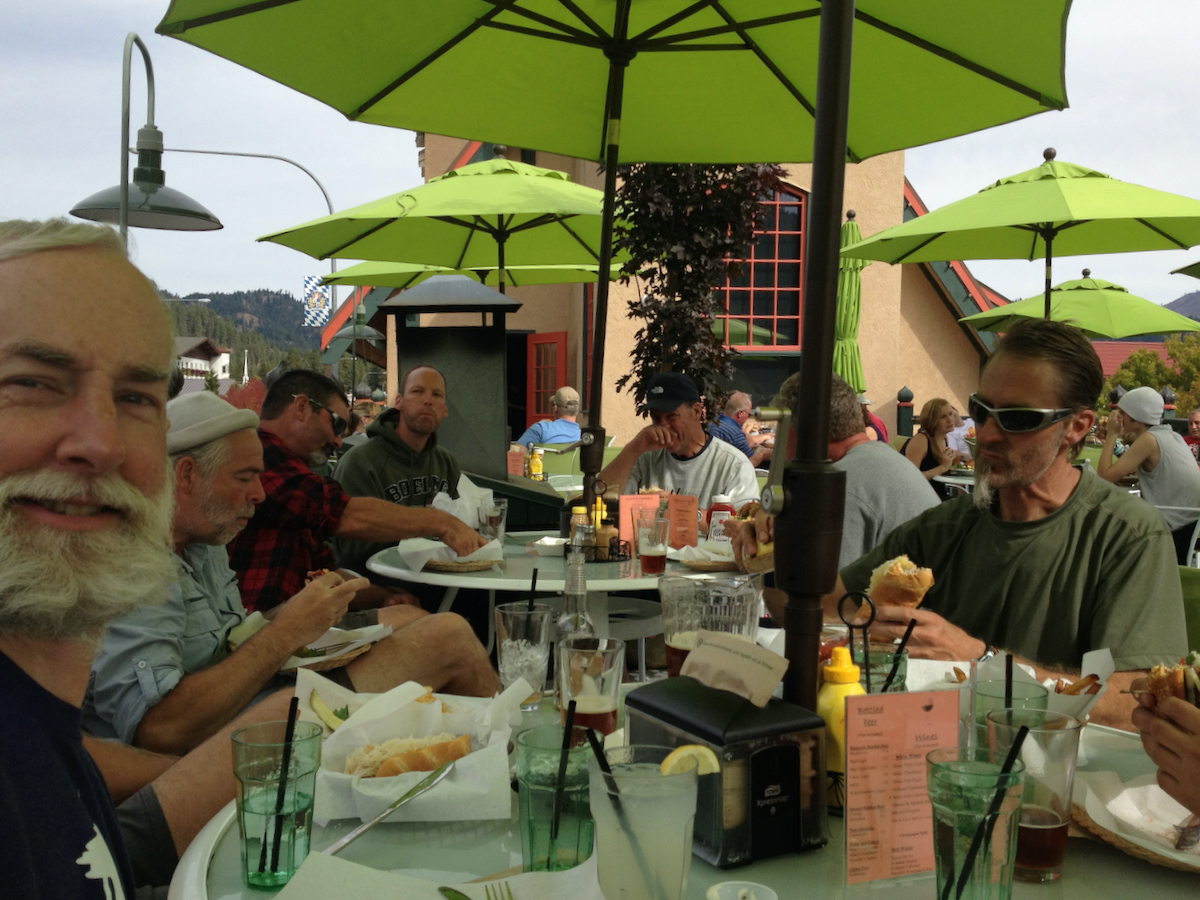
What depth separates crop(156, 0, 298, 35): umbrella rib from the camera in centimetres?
348

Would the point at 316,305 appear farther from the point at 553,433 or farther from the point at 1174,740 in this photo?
the point at 1174,740

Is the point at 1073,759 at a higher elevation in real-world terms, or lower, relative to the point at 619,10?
lower

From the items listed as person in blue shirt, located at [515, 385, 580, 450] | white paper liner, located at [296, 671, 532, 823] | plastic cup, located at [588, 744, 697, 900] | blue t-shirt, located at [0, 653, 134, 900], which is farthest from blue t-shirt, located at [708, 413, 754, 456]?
blue t-shirt, located at [0, 653, 134, 900]

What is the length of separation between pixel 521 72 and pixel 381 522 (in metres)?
2.20

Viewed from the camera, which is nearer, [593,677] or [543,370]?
[593,677]

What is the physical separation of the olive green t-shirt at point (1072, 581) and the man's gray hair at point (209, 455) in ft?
7.38

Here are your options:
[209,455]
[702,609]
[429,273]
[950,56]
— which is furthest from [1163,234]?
[429,273]

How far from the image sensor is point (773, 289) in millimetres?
13695

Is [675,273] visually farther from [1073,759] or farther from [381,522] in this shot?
[1073,759]

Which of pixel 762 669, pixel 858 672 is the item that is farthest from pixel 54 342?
pixel 858 672

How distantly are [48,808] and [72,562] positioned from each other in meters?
0.36

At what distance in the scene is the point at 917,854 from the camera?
130cm

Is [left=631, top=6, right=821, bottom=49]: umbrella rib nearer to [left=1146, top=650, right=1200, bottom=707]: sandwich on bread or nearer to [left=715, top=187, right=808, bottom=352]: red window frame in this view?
[left=1146, top=650, right=1200, bottom=707]: sandwich on bread

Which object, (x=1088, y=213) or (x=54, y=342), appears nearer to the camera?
(x=54, y=342)
